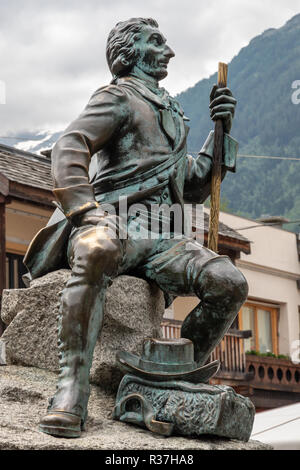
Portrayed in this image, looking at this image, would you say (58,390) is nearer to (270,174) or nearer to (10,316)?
(10,316)

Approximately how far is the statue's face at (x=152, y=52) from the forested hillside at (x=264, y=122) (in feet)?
169

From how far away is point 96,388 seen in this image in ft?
13.7

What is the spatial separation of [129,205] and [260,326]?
1780 centimetres

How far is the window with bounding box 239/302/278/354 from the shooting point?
21.4 m

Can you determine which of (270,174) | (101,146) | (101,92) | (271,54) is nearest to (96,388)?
(101,146)

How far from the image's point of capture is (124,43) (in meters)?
4.67

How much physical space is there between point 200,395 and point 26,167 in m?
10.9

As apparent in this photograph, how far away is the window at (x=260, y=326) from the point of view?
2138 centimetres

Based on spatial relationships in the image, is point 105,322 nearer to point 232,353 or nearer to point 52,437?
point 52,437

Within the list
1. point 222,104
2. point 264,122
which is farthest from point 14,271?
point 264,122

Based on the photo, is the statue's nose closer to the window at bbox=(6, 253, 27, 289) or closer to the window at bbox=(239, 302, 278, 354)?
the window at bbox=(6, 253, 27, 289)
